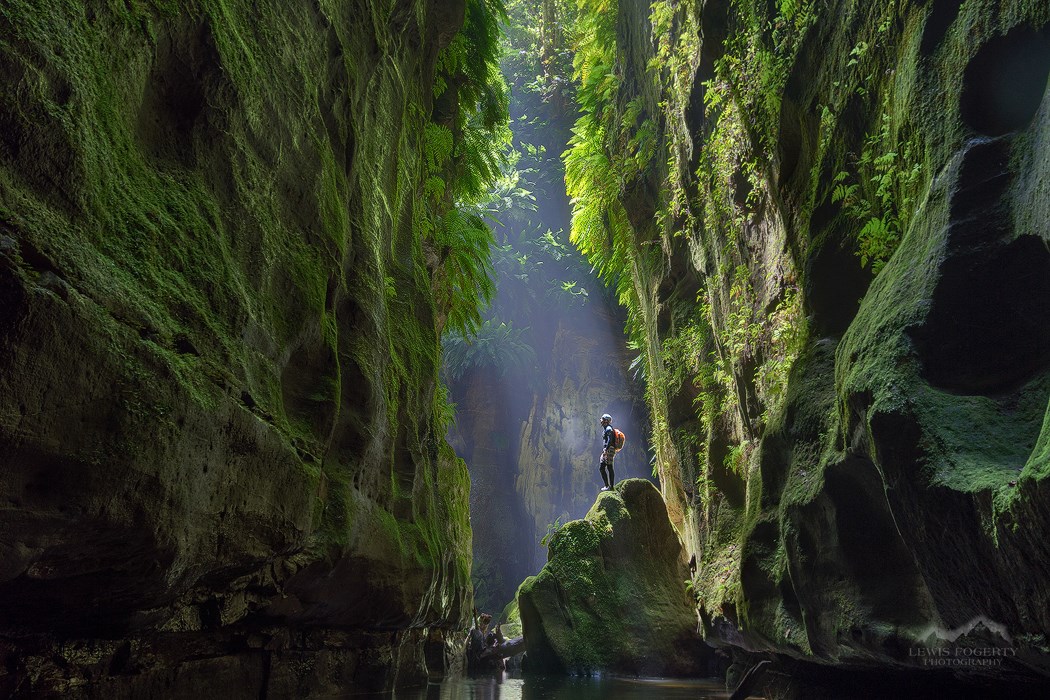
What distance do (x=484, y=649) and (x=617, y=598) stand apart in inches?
178

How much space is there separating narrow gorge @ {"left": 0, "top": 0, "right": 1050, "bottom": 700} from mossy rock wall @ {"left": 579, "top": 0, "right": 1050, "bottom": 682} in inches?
0.8

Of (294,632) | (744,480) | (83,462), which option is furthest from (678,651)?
(83,462)

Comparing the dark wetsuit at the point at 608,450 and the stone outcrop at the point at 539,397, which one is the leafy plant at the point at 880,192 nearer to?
the dark wetsuit at the point at 608,450

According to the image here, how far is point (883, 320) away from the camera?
3615mm

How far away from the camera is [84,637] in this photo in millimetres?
3127

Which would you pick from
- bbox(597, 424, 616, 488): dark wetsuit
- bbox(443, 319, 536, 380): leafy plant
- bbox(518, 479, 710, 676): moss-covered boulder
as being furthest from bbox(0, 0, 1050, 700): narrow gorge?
bbox(443, 319, 536, 380): leafy plant

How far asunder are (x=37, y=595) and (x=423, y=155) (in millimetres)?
6965

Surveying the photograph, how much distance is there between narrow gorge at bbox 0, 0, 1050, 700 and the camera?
2.46 meters

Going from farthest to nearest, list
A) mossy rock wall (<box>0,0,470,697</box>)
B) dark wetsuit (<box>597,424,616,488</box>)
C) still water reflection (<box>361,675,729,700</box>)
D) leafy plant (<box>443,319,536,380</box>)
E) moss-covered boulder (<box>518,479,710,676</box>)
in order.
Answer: leafy plant (<box>443,319,536,380</box>) < dark wetsuit (<box>597,424,616,488</box>) < moss-covered boulder (<box>518,479,710,676</box>) < still water reflection (<box>361,675,729,700</box>) < mossy rock wall (<box>0,0,470,697</box>)

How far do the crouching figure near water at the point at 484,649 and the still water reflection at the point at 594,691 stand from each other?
4222 mm

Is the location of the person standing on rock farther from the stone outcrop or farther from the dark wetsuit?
the stone outcrop

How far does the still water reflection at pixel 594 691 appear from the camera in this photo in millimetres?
7941

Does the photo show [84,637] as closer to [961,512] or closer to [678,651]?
[961,512]

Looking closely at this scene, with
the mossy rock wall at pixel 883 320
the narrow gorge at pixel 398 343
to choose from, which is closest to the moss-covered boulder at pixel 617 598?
the narrow gorge at pixel 398 343
